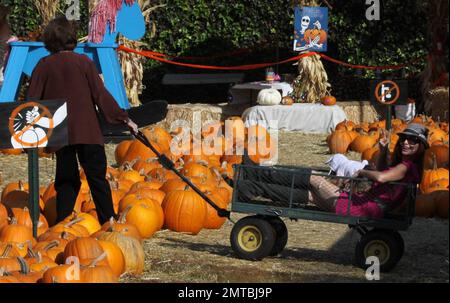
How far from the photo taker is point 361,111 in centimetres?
1459

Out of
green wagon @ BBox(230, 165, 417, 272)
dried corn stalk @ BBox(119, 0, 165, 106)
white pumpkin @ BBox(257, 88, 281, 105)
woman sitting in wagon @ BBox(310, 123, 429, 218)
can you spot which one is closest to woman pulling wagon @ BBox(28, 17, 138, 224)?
green wagon @ BBox(230, 165, 417, 272)

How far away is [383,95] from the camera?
35.8ft

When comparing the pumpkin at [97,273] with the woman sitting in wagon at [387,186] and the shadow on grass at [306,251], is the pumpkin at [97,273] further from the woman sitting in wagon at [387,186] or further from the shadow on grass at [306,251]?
the woman sitting in wagon at [387,186]

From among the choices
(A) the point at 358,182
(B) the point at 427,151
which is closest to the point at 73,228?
(A) the point at 358,182

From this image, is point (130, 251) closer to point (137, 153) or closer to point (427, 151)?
point (137, 153)

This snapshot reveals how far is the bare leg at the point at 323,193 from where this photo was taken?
636 centimetres

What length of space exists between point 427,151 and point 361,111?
498cm

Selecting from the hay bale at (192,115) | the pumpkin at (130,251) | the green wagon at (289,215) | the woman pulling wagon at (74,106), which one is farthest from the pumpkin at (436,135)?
the pumpkin at (130,251)

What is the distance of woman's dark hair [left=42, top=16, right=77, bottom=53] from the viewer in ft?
22.1

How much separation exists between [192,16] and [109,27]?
408 cm

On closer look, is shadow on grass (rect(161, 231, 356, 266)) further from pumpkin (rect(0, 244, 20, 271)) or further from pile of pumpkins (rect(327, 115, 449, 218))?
pumpkin (rect(0, 244, 20, 271))

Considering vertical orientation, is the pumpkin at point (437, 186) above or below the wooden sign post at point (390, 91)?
below

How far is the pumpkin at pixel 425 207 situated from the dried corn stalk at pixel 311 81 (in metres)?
6.89

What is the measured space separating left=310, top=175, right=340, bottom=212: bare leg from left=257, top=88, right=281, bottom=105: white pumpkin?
7.50 m
